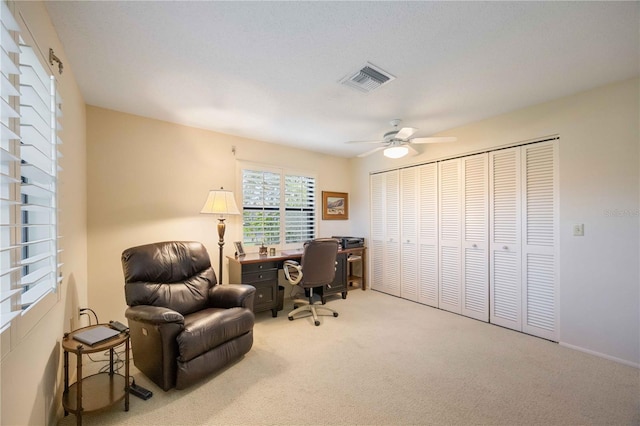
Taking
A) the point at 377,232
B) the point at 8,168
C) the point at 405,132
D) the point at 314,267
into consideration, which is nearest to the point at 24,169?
the point at 8,168

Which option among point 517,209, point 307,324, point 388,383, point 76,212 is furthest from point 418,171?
point 76,212

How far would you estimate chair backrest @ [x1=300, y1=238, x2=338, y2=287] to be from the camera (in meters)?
3.29

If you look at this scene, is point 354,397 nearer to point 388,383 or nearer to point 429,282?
point 388,383

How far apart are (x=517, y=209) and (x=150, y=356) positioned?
3748mm

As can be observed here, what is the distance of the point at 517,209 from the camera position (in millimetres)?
3045

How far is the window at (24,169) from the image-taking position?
97cm

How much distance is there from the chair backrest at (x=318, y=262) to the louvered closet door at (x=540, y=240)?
2.12m

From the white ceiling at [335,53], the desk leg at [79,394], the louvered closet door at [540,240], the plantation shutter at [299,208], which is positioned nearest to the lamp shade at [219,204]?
the white ceiling at [335,53]

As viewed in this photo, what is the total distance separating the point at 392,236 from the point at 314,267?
1648mm

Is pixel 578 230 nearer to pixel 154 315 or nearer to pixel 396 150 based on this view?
pixel 396 150

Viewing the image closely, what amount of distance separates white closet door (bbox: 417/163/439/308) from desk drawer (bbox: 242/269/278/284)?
210 cm

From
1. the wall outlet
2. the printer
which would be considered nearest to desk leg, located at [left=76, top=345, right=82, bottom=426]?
the printer

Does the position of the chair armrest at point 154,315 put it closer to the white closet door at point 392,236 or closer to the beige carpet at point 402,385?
the beige carpet at point 402,385

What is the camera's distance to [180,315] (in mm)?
2031
